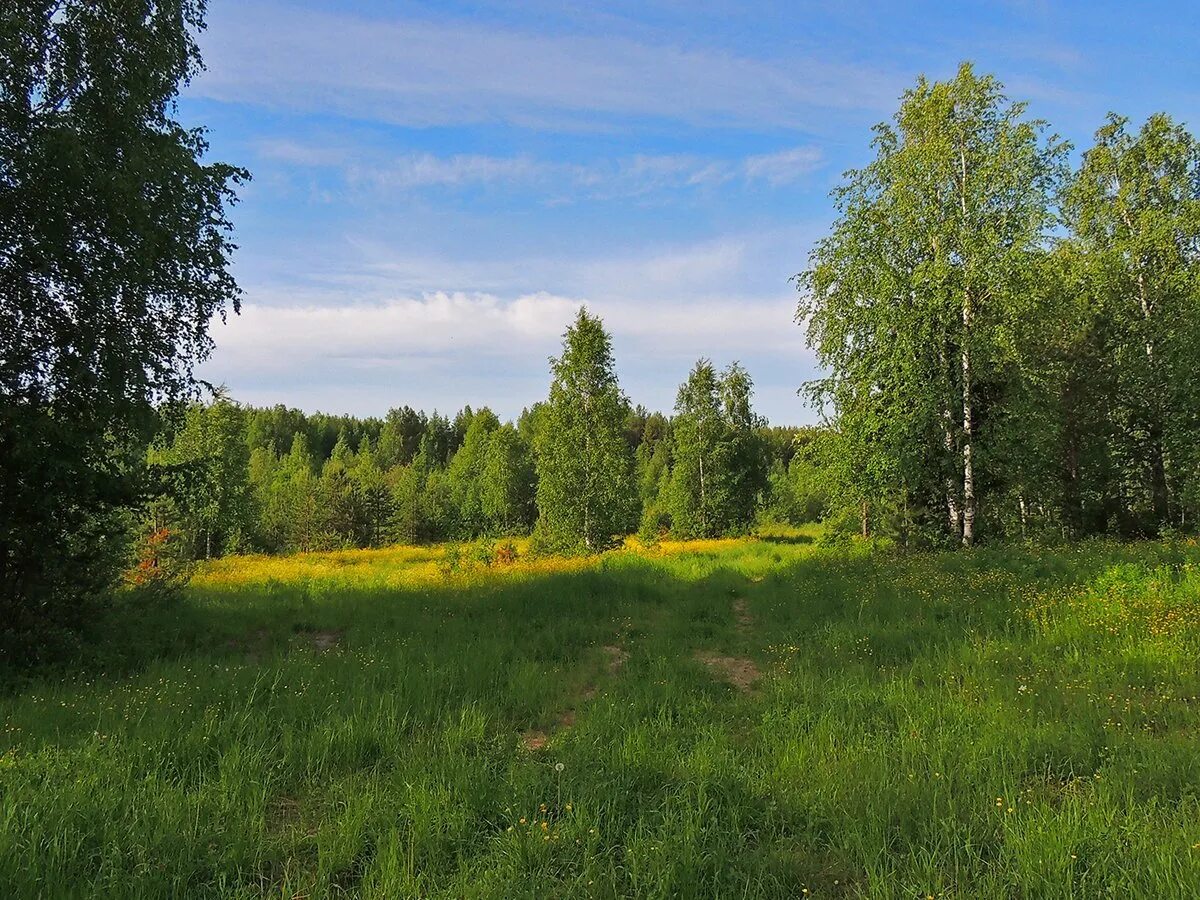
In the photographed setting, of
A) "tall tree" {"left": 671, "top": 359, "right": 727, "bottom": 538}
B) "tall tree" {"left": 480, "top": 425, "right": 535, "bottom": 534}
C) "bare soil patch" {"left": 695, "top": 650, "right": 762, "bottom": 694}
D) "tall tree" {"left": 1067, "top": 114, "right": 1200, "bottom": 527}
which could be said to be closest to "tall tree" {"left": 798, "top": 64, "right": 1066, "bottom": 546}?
"tall tree" {"left": 1067, "top": 114, "right": 1200, "bottom": 527}

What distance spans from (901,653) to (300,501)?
5690 centimetres

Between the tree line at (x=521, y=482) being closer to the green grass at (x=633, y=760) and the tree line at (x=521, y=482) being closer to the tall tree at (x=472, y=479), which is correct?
the tall tree at (x=472, y=479)

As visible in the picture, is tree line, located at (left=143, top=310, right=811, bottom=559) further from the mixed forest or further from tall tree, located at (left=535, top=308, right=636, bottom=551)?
the mixed forest

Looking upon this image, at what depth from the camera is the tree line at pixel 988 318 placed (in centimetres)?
1672

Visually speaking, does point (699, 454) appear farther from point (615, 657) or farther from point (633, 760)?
point (633, 760)

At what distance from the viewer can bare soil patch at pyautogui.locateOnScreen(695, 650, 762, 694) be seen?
24.6 ft

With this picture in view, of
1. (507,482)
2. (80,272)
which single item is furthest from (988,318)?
(507,482)

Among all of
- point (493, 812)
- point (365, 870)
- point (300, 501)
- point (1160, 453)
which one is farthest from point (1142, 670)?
point (300, 501)

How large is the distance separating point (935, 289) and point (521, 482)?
4667 cm

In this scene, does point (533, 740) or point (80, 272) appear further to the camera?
point (80, 272)

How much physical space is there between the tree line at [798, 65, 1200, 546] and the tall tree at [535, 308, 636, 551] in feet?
34.7

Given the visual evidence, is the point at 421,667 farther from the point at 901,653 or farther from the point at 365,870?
the point at 901,653

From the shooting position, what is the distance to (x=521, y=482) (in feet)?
195

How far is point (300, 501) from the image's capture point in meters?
54.8
